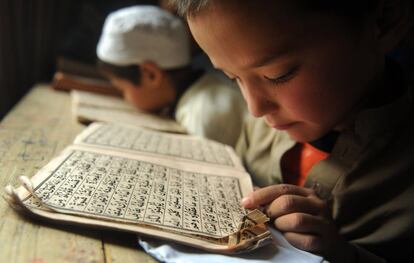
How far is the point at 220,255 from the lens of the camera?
0.40 metres

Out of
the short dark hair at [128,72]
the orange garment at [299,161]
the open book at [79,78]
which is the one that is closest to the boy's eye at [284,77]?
the orange garment at [299,161]

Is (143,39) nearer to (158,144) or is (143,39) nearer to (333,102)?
(158,144)

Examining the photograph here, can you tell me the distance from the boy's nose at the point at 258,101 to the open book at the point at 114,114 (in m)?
0.37

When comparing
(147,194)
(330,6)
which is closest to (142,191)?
(147,194)

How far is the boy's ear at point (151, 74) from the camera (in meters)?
1.17

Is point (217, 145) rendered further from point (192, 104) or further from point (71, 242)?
point (71, 242)

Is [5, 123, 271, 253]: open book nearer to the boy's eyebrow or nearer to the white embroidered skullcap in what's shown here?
the boy's eyebrow

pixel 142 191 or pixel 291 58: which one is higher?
pixel 291 58

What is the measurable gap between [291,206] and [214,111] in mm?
520

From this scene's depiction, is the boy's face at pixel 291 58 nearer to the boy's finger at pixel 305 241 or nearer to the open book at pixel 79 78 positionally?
the boy's finger at pixel 305 241

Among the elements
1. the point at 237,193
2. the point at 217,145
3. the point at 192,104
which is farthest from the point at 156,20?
the point at 237,193

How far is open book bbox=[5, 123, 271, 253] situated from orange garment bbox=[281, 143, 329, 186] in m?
0.11

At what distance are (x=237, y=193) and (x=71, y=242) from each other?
246 mm

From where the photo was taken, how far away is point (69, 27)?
158cm
